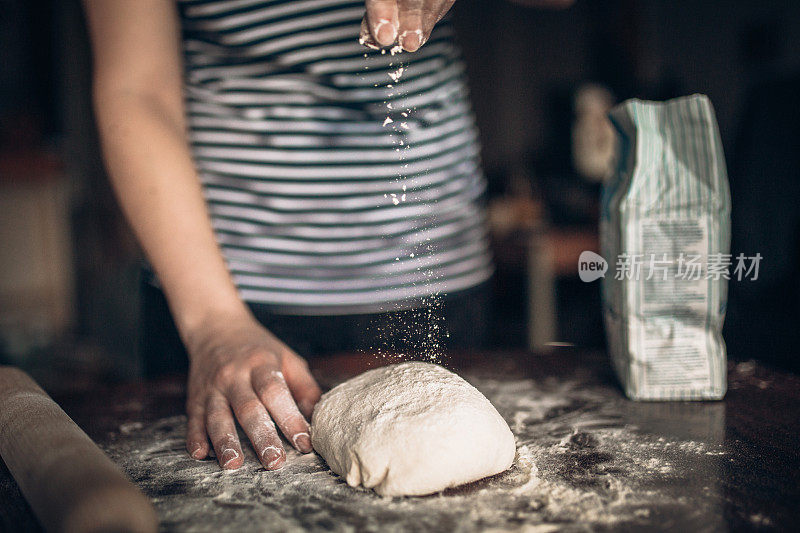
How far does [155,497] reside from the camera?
0.68 metres

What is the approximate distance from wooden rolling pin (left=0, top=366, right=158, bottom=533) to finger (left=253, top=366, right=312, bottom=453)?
0.21 m

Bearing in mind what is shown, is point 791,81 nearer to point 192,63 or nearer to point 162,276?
point 192,63

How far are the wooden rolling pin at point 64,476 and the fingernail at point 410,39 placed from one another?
546mm

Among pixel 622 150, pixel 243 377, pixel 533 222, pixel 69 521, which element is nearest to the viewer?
pixel 69 521

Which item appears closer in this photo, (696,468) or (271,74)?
(696,468)

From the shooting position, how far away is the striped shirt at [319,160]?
1.17 meters

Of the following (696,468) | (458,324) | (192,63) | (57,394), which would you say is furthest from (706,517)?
(192,63)

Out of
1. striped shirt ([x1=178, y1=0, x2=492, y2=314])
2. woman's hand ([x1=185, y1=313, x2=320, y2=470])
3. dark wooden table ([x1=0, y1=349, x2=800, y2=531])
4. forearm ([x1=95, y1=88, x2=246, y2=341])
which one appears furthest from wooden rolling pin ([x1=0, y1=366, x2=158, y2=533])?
striped shirt ([x1=178, y1=0, x2=492, y2=314])

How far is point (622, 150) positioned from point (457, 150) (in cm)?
37

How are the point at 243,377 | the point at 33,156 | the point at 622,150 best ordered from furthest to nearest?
1. the point at 33,156
2. the point at 622,150
3. the point at 243,377

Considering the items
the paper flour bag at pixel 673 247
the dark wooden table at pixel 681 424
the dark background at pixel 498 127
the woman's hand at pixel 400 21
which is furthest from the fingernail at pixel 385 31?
the dark background at pixel 498 127

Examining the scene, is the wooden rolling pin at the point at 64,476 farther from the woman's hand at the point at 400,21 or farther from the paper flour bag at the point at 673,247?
the paper flour bag at the point at 673,247

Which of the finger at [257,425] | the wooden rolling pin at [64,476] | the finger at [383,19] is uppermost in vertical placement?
the finger at [383,19]

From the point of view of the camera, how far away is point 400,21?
2.50 feet
